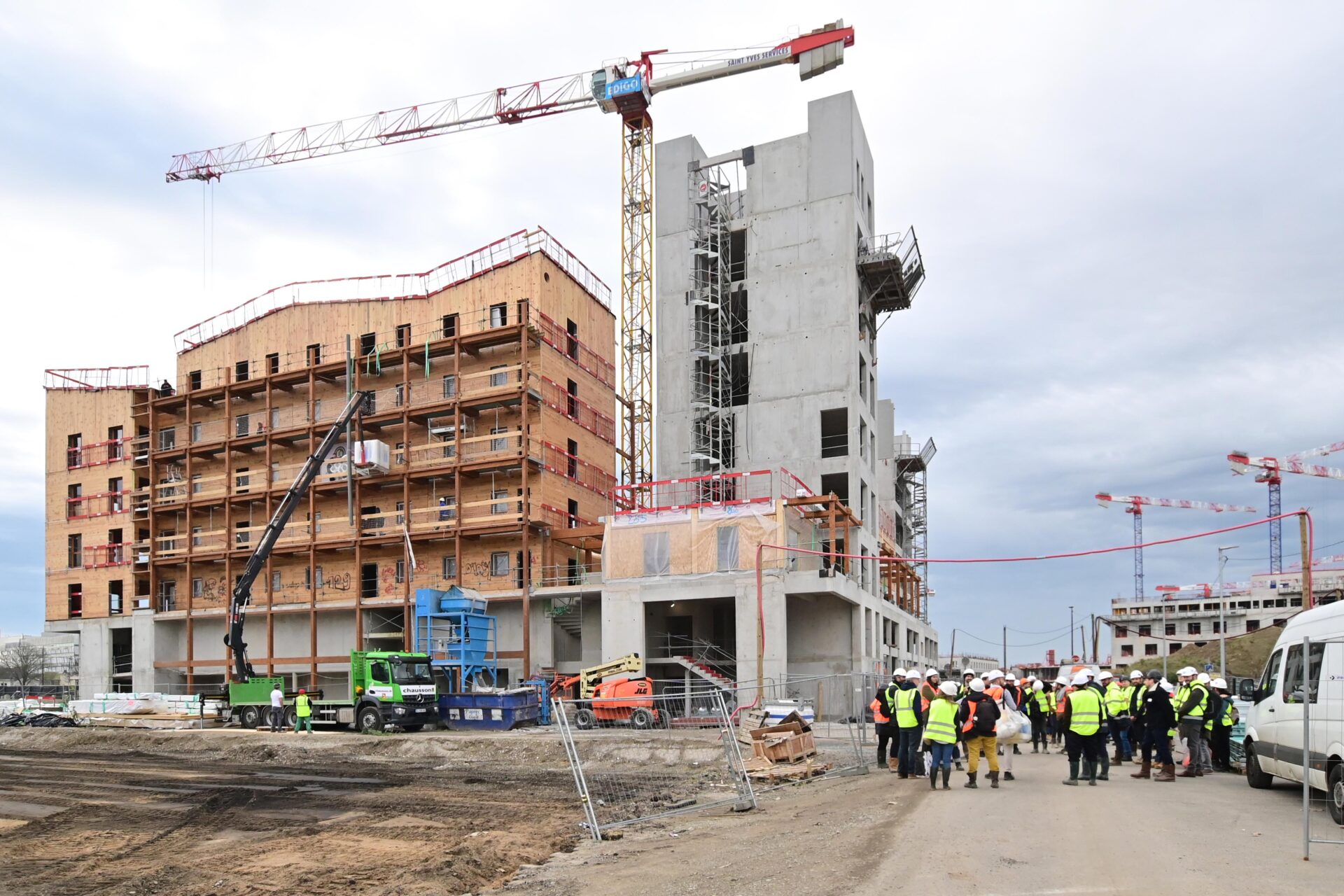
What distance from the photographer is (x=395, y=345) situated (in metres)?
52.7

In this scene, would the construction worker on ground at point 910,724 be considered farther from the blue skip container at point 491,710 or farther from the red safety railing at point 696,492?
the red safety railing at point 696,492

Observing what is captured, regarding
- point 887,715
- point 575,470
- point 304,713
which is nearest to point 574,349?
point 575,470

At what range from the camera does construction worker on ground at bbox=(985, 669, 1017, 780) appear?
18.1m

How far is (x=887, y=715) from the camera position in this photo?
1914 cm

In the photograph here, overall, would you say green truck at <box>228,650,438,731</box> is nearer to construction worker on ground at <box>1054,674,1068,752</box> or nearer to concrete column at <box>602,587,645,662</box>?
concrete column at <box>602,587,645,662</box>

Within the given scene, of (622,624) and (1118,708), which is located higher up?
(1118,708)

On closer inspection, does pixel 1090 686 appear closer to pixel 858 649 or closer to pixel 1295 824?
pixel 1295 824

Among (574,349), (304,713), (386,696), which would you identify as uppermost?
(574,349)

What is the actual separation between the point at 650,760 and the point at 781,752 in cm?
582

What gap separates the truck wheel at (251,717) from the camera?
39188 mm

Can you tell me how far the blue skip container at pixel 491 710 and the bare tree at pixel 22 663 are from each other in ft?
239

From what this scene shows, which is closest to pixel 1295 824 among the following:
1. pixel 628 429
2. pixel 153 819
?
pixel 153 819

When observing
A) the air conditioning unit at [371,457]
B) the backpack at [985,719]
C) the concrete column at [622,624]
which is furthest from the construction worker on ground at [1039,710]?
the air conditioning unit at [371,457]

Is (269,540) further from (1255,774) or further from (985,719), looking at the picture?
(1255,774)
